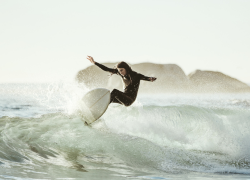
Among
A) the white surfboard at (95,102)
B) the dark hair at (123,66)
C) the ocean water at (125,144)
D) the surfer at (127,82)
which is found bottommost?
the ocean water at (125,144)

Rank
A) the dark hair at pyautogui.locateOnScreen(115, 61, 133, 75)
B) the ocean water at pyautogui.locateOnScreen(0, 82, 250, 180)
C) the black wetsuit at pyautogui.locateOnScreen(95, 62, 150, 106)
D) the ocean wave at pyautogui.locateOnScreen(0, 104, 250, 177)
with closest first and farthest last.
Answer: the ocean water at pyautogui.locateOnScreen(0, 82, 250, 180)
the ocean wave at pyautogui.locateOnScreen(0, 104, 250, 177)
the dark hair at pyautogui.locateOnScreen(115, 61, 133, 75)
the black wetsuit at pyautogui.locateOnScreen(95, 62, 150, 106)

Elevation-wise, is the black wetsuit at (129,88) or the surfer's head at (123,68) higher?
the surfer's head at (123,68)

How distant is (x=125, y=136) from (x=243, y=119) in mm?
4096

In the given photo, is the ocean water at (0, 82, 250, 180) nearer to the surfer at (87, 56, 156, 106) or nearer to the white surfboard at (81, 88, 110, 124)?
the white surfboard at (81, 88, 110, 124)

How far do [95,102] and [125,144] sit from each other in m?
1.85

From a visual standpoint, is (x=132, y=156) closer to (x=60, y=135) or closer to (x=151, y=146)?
(x=151, y=146)

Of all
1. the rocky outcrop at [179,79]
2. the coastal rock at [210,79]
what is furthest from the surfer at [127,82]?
the coastal rock at [210,79]

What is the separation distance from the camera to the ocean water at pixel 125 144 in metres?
5.15

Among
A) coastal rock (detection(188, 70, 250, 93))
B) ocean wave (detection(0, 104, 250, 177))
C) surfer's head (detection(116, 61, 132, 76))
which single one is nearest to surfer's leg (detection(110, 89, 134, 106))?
surfer's head (detection(116, 61, 132, 76))

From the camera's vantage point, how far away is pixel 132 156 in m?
6.14

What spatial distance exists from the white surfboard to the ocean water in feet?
1.40

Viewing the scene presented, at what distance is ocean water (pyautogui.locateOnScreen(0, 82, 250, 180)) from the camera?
515cm

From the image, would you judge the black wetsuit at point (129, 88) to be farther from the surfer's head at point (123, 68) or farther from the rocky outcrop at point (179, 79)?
the rocky outcrop at point (179, 79)

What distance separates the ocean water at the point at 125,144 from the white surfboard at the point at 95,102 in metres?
0.43
